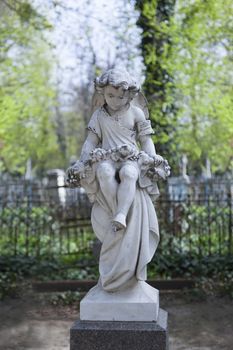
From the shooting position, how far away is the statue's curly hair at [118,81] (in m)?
3.71

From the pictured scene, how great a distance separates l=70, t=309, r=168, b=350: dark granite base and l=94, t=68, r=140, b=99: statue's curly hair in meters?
1.90

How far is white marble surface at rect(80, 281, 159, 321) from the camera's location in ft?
12.0

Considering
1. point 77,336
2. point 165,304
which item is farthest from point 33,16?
point 77,336

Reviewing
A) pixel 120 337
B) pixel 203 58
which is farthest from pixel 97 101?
pixel 203 58

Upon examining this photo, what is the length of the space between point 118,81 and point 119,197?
3.10ft

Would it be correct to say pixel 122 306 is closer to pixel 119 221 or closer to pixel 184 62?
pixel 119 221

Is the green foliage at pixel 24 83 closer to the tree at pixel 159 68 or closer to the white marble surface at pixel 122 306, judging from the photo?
the tree at pixel 159 68

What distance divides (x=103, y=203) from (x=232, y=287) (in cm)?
420

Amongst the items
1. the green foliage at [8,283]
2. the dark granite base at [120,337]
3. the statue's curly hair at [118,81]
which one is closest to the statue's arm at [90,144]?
the statue's curly hair at [118,81]

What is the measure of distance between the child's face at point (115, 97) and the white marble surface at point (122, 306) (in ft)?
5.08

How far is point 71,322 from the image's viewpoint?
6320mm

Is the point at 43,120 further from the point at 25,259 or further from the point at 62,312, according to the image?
the point at 62,312

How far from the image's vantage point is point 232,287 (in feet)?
23.6

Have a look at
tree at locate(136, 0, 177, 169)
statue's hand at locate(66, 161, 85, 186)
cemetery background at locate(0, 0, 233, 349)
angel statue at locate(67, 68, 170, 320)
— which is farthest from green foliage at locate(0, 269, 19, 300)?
statue's hand at locate(66, 161, 85, 186)
